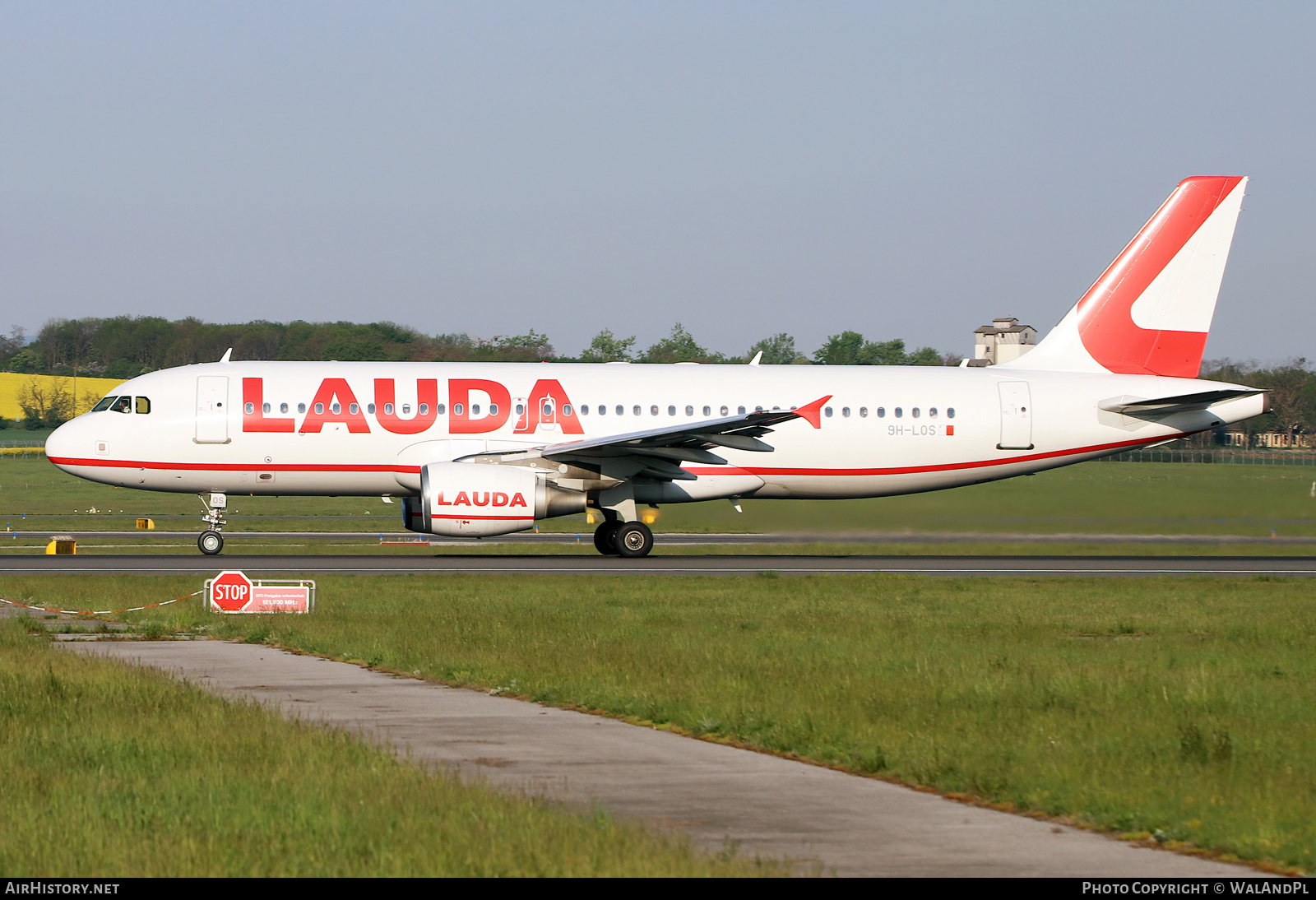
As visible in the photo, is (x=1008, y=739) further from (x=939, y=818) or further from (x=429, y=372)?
(x=429, y=372)

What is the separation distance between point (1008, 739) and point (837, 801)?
2551mm

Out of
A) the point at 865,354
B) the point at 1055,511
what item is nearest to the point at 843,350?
the point at 865,354

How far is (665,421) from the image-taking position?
104 ft

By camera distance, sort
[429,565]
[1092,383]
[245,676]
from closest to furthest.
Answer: [245,676] → [429,565] → [1092,383]

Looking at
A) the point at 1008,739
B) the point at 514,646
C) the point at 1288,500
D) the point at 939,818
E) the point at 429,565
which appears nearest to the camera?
the point at 939,818

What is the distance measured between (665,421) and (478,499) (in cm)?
543

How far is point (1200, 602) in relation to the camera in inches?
898

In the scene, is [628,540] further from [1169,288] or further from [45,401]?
[45,401]

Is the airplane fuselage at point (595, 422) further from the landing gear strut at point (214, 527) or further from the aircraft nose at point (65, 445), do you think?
the landing gear strut at point (214, 527)

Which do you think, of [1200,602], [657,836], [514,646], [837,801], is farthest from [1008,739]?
[1200,602]

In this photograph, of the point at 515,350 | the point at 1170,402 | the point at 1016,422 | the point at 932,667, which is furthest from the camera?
the point at 515,350

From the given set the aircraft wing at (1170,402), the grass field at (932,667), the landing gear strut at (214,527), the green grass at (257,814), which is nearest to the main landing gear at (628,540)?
the grass field at (932,667)

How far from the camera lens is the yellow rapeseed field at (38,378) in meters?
116

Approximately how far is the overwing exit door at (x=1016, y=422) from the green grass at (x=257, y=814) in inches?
955
